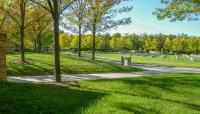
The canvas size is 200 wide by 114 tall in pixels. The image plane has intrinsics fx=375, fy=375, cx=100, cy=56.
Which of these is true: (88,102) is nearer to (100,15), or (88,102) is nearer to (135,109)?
(135,109)

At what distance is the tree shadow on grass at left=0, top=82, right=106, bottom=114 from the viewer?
8977mm

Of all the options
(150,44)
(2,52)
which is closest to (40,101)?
(2,52)

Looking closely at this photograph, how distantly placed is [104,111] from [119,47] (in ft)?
380

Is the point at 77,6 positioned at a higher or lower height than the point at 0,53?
higher

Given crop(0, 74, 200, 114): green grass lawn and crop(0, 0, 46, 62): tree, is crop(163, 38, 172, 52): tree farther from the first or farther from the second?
crop(0, 74, 200, 114): green grass lawn

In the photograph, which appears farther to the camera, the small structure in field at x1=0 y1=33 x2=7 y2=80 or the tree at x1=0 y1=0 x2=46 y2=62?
the tree at x1=0 y1=0 x2=46 y2=62

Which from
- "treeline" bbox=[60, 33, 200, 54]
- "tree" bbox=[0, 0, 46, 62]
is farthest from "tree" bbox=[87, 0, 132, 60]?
"treeline" bbox=[60, 33, 200, 54]

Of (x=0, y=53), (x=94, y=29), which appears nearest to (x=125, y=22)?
(x=94, y=29)

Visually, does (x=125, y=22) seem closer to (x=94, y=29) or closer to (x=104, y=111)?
(x=94, y=29)

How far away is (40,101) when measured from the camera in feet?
32.2

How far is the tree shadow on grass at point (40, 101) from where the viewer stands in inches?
353

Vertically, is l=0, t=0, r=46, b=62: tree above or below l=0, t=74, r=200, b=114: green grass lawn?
above

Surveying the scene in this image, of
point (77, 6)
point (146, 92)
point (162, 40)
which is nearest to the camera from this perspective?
point (146, 92)

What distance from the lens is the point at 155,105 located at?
11.2m
